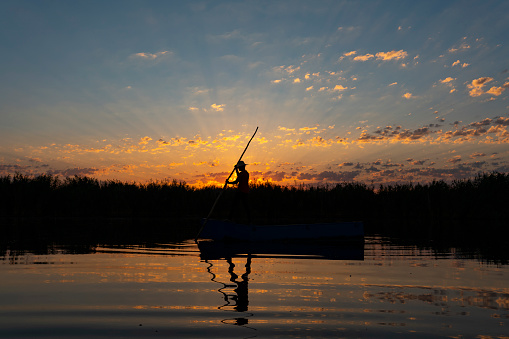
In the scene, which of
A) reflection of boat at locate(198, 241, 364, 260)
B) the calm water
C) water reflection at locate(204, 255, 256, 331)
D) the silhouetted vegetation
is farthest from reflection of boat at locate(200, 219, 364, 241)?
the silhouetted vegetation

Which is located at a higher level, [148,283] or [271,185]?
[271,185]

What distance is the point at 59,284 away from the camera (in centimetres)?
682

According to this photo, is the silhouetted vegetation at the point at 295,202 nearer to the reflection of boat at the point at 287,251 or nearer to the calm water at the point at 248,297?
the reflection of boat at the point at 287,251

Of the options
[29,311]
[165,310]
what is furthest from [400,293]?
[29,311]

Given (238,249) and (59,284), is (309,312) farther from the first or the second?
(238,249)

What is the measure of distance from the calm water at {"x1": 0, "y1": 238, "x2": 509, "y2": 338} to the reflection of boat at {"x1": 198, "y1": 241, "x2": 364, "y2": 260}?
67 cm

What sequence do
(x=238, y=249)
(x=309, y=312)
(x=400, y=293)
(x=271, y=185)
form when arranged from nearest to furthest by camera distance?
(x=309, y=312) < (x=400, y=293) < (x=238, y=249) < (x=271, y=185)

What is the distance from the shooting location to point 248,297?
A: 5910mm

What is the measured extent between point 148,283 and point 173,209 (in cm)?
2614

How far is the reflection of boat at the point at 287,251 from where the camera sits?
11156 mm

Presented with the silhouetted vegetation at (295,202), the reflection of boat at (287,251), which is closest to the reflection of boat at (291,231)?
the reflection of boat at (287,251)

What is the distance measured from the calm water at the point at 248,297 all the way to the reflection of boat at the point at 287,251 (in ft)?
2.19

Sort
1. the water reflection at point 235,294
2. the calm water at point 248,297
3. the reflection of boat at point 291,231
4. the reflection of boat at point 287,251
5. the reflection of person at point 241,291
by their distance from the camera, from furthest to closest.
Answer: the reflection of boat at point 291,231
the reflection of boat at point 287,251
the reflection of person at point 241,291
the water reflection at point 235,294
the calm water at point 248,297

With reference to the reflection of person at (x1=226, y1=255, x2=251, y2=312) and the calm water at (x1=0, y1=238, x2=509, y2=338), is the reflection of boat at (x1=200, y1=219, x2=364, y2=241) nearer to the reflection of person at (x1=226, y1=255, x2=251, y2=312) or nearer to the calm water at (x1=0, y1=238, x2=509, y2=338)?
the calm water at (x1=0, y1=238, x2=509, y2=338)
